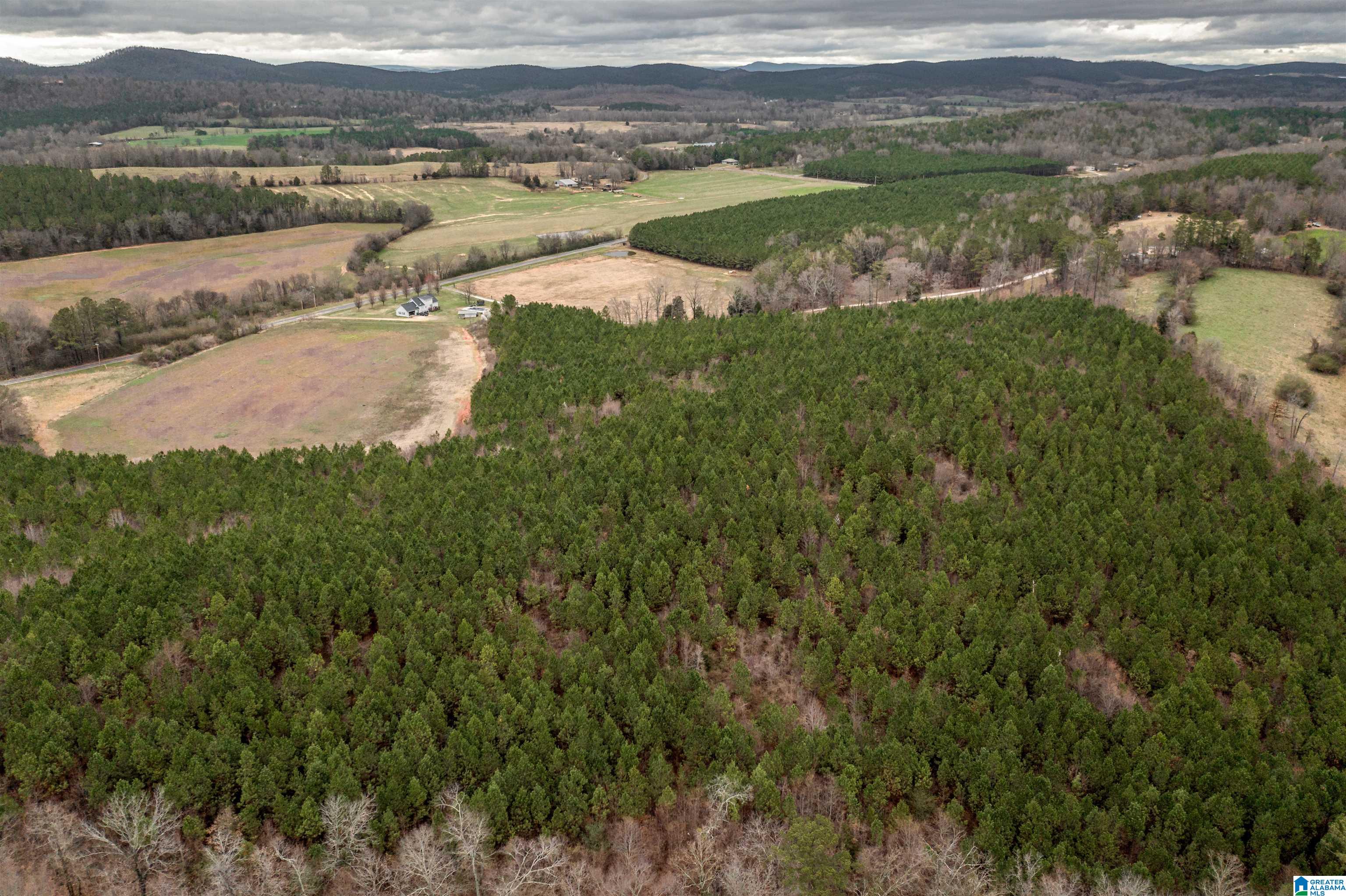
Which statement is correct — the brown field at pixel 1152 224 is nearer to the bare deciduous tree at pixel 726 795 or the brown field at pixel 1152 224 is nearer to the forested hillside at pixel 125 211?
the bare deciduous tree at pixel 726 795

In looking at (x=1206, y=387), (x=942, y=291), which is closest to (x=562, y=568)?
(x=1206, y=387)

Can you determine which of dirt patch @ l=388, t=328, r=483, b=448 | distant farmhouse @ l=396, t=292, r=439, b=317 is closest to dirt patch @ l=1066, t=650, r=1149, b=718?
dirt patch @ l=388, t=328, r=483, b=448

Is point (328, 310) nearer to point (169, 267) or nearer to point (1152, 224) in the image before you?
point (169, 267)

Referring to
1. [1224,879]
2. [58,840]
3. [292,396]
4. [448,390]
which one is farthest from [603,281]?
[1224,879]

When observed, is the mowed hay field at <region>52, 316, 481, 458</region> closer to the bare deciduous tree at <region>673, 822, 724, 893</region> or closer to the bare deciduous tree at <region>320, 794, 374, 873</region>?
the bare deciduous tree at <region>320, 794, 374, 873</region>

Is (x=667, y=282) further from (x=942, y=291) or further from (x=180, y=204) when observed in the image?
(x=180, y=204)
